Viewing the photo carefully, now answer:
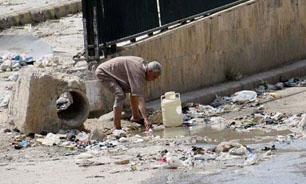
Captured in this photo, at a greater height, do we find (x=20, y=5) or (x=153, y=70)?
(x=20, y=5)

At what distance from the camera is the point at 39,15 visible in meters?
21.4

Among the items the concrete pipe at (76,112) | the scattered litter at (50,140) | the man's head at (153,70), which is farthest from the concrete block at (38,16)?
the scattered litter at (50,140)

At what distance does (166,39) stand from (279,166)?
6034 mm

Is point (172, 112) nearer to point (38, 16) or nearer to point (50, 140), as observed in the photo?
point (50, 140)

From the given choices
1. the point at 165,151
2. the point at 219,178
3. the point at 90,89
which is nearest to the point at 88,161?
the point at 165,151

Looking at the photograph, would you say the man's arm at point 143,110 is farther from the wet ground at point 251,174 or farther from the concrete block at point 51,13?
the concrete block at point 51,13

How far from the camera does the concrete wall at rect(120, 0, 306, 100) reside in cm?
1516

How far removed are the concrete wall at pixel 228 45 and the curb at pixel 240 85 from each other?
8.0 inches

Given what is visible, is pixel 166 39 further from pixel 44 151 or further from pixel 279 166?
pixel 279 166

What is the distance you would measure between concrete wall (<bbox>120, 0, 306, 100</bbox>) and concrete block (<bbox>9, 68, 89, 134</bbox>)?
82.5 inches

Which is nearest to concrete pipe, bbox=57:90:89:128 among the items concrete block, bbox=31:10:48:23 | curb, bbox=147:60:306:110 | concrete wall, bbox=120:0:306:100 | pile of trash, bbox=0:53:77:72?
curb, bbox=147:60:306:110

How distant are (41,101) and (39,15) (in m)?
9.52

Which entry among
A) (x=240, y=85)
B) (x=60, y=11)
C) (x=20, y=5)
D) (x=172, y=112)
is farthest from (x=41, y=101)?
(x=20, y=5)

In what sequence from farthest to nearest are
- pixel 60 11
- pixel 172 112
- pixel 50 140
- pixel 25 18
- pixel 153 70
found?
1. pixel 60 11
2. pixel 25 18
3. pixel 172 112
4. pixel 153 70
5. pixel 50 140
